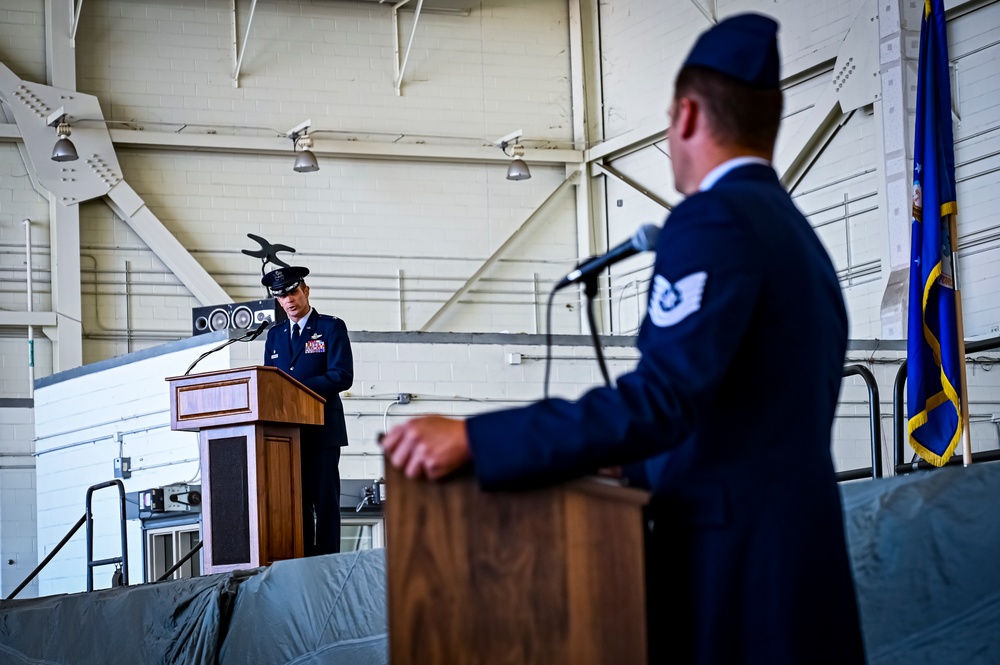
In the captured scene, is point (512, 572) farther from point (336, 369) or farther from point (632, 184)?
point (632, 184)

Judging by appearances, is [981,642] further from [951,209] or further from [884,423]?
[884,423]

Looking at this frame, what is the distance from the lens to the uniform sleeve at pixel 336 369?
17.9ft

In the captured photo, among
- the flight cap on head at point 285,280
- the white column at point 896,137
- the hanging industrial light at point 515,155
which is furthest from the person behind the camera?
the hanging industrial light at point 515,155

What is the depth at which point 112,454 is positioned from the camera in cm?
1014

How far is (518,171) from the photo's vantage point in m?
13.3

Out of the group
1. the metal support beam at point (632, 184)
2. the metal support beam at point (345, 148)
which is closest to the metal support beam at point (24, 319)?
the metal support beam at point (345, 148)

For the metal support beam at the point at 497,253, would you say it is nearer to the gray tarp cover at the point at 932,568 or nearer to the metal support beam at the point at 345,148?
the metal support beam at the point at 345,148

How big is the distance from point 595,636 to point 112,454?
30.6ft

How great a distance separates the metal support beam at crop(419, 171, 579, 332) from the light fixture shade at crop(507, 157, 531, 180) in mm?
788

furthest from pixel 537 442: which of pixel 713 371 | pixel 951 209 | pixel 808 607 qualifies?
pixel 951 209

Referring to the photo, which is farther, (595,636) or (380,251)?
(380,251)

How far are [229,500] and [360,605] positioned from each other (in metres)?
1.37

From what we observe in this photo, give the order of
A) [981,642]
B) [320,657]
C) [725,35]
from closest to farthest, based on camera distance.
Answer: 1. [725,35]
2. [981,642]
3. [320,657]

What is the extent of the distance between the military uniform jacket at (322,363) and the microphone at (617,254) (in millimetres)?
3806
